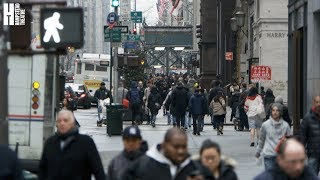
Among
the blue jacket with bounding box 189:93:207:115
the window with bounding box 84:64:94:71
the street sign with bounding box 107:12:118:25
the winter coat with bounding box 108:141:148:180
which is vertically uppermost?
the street sign with bounding box 107:12:118:25

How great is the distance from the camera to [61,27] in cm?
1223

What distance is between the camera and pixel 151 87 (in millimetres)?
38438

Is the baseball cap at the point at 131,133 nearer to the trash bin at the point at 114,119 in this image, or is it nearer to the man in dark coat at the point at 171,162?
the man in dark coat at the point at 171,162

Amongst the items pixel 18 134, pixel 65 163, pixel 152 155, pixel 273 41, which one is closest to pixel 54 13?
pixel 65 163

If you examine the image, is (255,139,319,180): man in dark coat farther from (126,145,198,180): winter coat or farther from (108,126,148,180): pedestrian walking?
(108,126,148,180): pedestrian walking

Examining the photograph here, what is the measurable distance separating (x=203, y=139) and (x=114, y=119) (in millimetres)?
2979

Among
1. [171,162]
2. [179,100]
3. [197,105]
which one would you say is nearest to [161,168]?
[171,162]

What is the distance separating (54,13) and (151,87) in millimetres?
26327

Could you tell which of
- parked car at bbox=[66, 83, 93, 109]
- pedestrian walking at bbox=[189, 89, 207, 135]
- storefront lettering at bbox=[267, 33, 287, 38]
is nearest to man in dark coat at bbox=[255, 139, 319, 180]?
pedestrian walking at bbox=[189, 89, 207, 135]

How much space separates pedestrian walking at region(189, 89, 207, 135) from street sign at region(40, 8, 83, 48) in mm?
19988

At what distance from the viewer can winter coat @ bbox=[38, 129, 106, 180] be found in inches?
405

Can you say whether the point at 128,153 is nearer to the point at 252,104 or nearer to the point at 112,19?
the point at 252,104

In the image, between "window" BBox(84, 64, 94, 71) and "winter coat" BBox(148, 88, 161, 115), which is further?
"window" BBox(84, 64, 94, 71)

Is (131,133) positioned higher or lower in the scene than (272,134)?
higher
